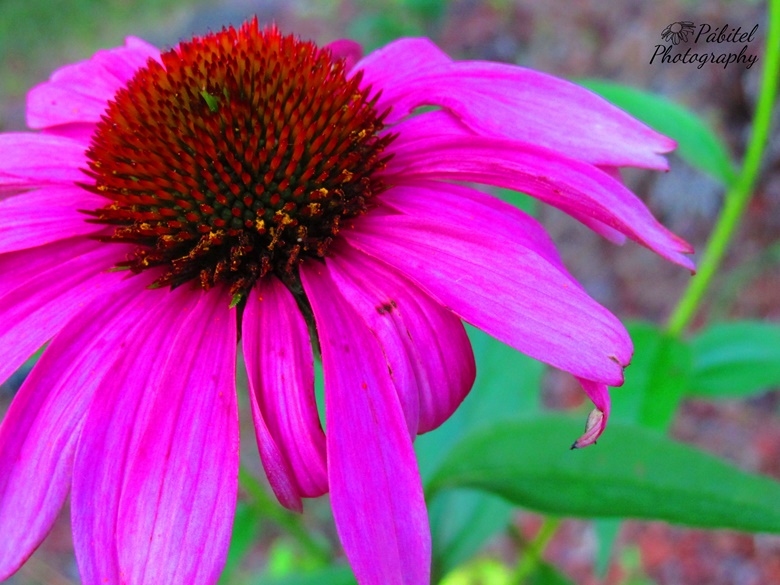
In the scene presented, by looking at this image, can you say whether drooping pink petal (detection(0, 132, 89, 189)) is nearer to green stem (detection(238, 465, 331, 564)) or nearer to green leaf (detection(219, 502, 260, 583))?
green stem (detection(238, 465, 331, 564))

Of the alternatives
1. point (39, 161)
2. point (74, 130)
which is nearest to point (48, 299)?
point (39, 161)

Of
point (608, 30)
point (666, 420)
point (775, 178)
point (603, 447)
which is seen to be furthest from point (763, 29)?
point (603, 447)

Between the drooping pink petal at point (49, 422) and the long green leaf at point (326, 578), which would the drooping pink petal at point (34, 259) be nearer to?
the drooping pink petal at point (49, 422)

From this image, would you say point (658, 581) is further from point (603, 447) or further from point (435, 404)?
point (435, 404)

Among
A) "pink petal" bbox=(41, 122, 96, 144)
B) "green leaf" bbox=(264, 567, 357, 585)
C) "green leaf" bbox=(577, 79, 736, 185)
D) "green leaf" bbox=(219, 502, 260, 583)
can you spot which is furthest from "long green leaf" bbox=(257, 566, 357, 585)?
"green leaf" bbox=(577, 79, 736, 185)

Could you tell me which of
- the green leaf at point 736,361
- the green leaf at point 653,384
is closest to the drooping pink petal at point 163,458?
the green leaf at point 653,384

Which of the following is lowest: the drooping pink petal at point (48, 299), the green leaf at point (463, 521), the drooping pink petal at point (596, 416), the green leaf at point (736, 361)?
the green leaf at point (463, 521)

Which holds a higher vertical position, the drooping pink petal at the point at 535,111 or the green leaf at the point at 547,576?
the drooping pink petal at the point at 535,111
